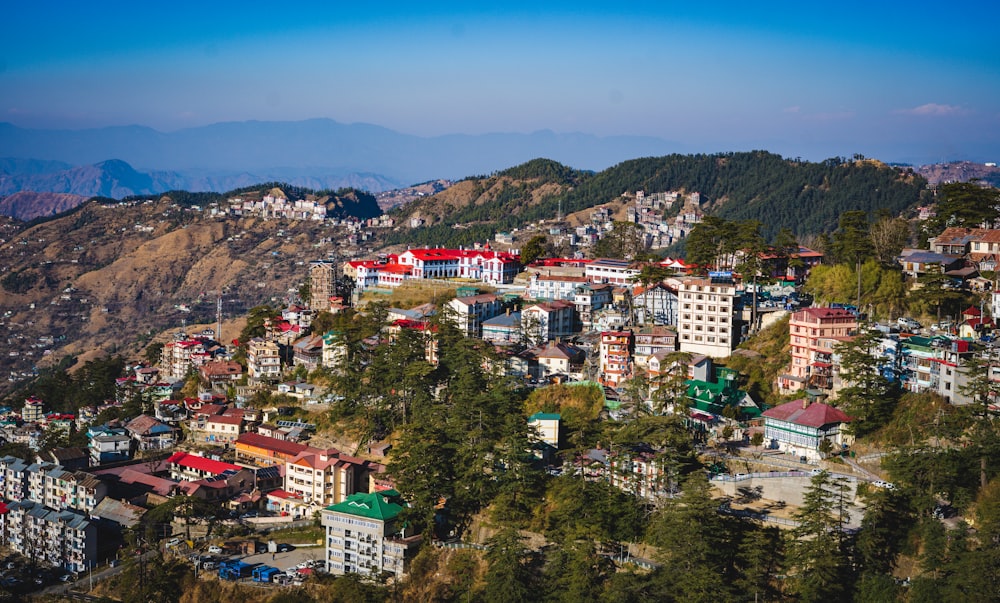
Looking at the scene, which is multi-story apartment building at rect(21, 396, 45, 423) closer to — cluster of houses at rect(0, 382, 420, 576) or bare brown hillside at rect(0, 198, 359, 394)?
cluster of houses at rect(0, 382, 420, 576)

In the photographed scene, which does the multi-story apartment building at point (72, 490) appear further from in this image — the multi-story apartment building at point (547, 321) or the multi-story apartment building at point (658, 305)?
the multi-story apartment building at point (658, 305)

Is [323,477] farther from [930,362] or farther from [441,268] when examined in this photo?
[441,268]

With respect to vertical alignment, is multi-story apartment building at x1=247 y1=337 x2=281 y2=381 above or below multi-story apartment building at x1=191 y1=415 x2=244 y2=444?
above

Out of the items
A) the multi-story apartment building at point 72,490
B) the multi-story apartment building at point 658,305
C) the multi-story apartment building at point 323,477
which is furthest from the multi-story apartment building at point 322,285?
the multi-story apartment building at point 658,305

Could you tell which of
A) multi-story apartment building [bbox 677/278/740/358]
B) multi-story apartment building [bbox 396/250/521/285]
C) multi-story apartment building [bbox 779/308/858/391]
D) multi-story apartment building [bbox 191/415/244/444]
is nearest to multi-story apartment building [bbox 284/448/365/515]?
multi-story apartment building [bbox 191/415/244/444]

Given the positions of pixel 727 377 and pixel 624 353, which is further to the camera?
pixel 624 353

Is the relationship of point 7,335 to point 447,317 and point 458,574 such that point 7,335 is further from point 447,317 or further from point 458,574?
point 458,574

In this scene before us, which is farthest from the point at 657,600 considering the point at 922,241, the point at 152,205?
the point at 152,205
